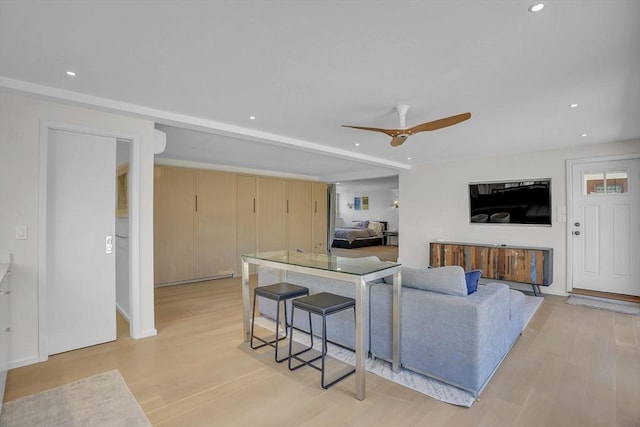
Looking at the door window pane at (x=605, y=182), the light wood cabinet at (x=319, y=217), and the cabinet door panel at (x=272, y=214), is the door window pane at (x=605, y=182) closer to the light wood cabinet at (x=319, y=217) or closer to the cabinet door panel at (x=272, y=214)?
the light wood cabinet at (x=319, y=217)

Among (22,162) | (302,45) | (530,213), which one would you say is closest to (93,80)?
(22,162)

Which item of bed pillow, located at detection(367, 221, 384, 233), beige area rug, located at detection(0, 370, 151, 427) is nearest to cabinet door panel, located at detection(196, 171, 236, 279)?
beige area rug, located at detection(0, 370, 151, 427)

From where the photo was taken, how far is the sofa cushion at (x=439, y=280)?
2402 mm

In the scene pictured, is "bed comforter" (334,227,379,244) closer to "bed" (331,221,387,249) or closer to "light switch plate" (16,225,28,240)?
"bed" (331,221,387,249)

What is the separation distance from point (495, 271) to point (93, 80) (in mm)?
5680

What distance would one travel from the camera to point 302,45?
2018 millimetres

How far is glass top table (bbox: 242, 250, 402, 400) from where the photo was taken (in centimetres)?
219

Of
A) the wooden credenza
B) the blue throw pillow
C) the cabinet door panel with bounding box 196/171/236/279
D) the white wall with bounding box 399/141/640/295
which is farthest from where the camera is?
the cabinet door panel with bounding box 196/171/236/279

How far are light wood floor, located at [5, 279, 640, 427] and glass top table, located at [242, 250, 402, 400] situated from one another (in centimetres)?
24

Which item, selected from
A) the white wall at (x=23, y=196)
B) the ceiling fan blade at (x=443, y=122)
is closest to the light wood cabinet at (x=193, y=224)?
the white wall at (x=23, y=196)

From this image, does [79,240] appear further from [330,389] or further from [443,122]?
[443,122]

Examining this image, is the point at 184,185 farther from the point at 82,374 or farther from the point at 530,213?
the point at 530,213

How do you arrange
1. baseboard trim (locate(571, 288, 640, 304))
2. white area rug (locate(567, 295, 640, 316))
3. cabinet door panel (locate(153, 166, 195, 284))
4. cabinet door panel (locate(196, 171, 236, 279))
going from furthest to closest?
cabinet door panel (locate(196, 171, 236, 279)) → cabinet door panel (locate(153, 166, 195, 284)) → baseboard trim (locate(571, 288, 640, 304)) → white area rug (locate(567, 295, 640, 316))

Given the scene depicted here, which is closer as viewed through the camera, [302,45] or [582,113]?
[302,45]
